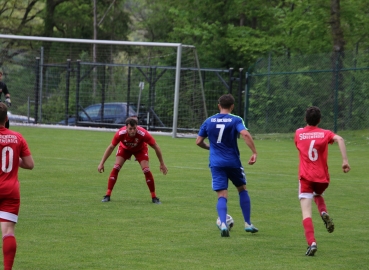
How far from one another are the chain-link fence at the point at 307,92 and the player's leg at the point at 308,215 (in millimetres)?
18709

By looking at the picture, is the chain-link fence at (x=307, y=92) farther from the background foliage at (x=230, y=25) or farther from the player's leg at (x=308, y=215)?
the player's leg at (x=308, y=215)

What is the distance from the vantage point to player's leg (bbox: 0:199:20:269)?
21.6ft

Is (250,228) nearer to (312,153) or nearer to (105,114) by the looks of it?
(312,153)

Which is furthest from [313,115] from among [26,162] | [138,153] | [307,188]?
[138,153]

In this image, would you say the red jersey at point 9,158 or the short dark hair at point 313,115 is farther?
the short dark hair at point 313,115

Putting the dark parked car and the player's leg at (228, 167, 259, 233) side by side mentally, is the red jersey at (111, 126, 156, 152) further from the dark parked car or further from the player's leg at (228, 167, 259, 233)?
the dark parked car

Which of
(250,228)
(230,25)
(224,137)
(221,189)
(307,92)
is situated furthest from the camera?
(230,25)

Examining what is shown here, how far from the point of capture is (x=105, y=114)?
3098 cm

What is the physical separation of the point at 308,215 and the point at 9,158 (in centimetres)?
334

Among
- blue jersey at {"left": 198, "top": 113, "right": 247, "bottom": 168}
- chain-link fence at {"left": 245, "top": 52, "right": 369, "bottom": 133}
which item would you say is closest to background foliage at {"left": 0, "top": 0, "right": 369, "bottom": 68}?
chain-link fence at {"left": 245, "top": 52, "right": 369, "bottom": 133}

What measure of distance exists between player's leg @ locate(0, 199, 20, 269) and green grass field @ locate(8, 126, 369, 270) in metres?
0.74

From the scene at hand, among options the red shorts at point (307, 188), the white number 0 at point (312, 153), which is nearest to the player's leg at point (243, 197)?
the red shorts at point (307, 188)

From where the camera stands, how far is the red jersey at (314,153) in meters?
8.25

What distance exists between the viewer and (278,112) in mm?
28891
